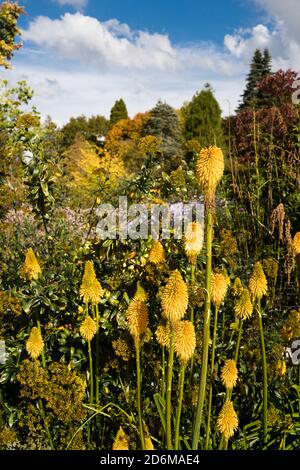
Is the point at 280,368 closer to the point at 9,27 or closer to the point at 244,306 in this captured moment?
the point at 244,306

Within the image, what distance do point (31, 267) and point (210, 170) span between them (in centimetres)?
125

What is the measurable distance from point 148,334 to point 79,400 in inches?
17.1

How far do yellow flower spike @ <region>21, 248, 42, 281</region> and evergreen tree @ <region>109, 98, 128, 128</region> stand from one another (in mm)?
28995

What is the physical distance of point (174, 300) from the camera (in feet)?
5.56

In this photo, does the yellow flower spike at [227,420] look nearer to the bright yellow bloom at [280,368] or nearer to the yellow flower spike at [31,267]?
the bright yellow bloom at [280,368]

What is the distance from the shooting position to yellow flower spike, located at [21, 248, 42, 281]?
250 centimetres

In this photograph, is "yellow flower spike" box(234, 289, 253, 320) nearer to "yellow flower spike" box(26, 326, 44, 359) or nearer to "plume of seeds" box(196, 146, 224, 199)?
"plume of seeds" box(196, 146, 224, 199)

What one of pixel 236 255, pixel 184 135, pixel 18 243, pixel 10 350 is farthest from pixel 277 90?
pixel 184 135

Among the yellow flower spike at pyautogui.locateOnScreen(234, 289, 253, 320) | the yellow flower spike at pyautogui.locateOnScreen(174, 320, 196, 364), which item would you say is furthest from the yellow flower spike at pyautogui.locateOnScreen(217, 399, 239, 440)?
the yellow flower spike at pyautogui.locateOnScreen(234, 289, 253, 320)

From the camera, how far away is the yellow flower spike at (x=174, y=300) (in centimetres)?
169

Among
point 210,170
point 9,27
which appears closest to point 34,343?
point 210,170

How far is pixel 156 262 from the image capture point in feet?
8.01

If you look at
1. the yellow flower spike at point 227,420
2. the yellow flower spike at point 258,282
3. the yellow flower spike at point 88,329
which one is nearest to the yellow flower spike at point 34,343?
the yellow flower spike at point 88,329
